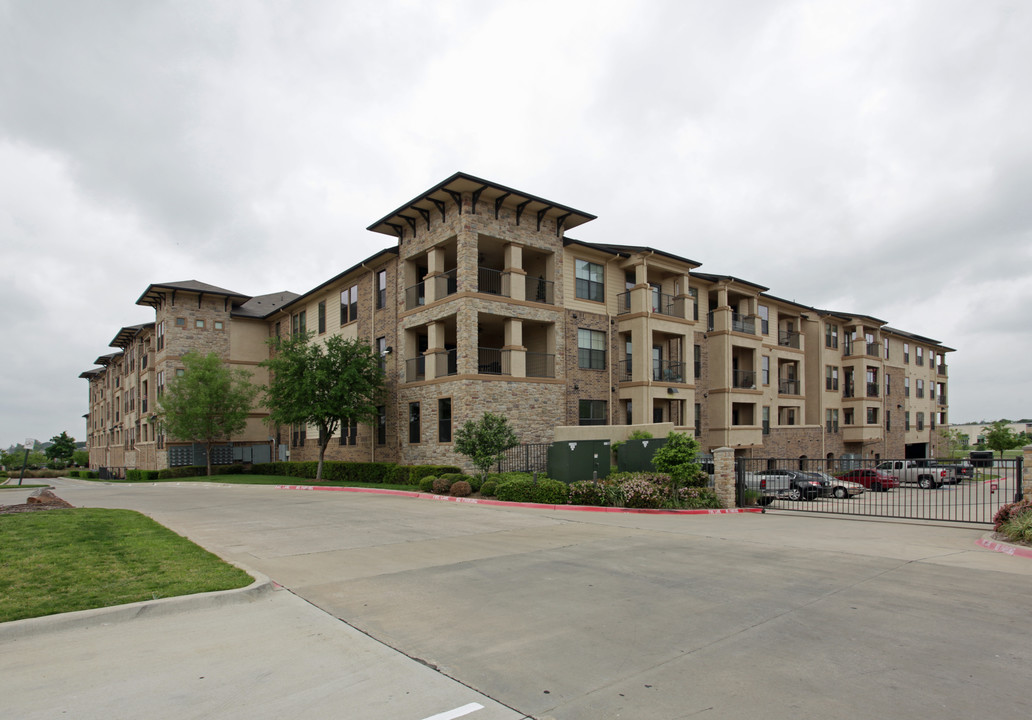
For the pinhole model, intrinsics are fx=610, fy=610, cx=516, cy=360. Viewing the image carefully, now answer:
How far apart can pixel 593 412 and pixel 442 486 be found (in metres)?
9.63

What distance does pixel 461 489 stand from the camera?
68.9ft

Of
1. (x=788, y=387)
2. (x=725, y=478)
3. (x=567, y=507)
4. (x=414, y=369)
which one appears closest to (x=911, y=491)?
(x=725, y=478)

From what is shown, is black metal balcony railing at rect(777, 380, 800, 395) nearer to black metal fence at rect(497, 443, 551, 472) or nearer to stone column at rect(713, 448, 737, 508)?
black metal fence at rect(497, 443, 551, 472)

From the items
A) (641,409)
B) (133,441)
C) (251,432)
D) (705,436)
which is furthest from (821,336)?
(133,441)

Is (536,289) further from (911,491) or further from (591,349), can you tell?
(911,491)

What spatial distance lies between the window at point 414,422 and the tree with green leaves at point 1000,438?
51.3 meters

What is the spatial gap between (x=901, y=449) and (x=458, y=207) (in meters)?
46.6

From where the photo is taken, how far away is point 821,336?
4438cm

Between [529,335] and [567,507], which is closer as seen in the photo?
[567,507]

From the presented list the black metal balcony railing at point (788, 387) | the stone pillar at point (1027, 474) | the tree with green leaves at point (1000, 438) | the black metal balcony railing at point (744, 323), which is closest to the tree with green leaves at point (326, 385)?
the black metal balcony railing at point (744, 323)

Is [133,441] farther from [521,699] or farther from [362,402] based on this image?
[521,699]

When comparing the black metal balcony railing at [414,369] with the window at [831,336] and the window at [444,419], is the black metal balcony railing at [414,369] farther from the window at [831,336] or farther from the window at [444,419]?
the window at [831,336]

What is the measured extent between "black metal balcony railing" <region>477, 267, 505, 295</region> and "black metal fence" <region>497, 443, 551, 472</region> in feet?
23.3

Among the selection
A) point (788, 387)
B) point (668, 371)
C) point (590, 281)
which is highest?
point (590, 281)
